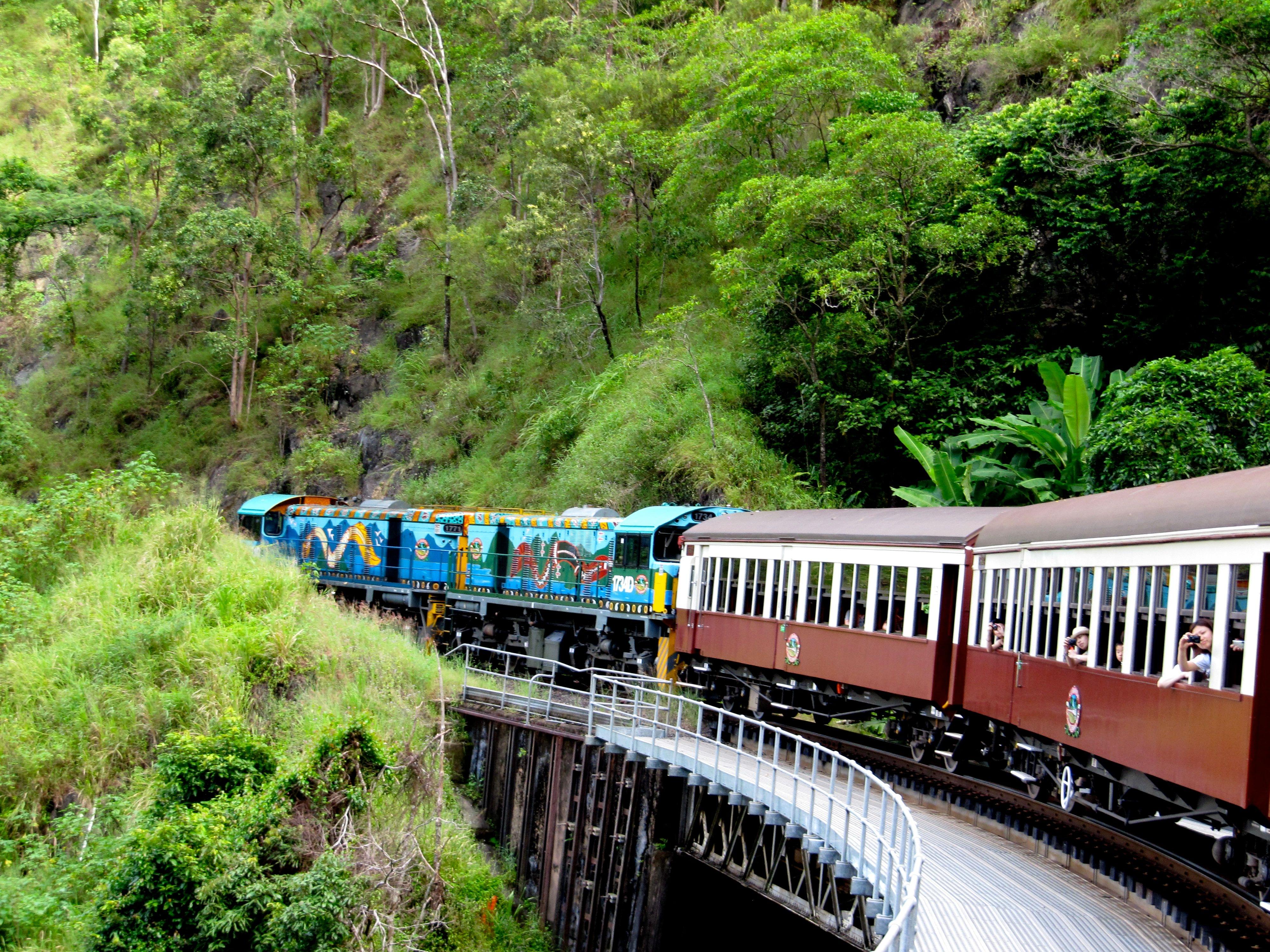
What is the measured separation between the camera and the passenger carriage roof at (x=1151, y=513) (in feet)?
28.6

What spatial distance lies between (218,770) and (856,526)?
9633 mm

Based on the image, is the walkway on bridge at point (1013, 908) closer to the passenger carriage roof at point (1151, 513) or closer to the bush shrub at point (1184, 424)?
the passenger carriage roof at point (1151, 513)

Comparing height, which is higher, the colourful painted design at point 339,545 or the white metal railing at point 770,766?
the colourful painted design at point 339,545

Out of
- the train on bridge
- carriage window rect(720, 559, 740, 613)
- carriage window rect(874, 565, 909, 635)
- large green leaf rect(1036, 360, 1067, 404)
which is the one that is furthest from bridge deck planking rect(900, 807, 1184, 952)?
large green leaf rect(1036, 360, 1067, 404)

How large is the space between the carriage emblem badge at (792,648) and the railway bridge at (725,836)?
1.32 m

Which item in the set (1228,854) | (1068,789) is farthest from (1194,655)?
(1068,789)

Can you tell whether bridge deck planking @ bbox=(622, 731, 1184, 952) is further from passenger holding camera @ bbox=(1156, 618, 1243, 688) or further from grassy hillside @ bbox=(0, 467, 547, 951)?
grassy hillside @ bbox=(0, 467, 547, 951)

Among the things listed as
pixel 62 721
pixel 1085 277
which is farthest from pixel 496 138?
pixel 62 721

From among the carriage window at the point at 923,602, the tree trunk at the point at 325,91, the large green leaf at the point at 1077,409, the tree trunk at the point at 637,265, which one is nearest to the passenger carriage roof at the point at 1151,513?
the carriage window at the point at 923,602

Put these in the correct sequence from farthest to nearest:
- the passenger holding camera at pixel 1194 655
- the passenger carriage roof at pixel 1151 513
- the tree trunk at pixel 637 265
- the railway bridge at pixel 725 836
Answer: the tree trunk at pixel 637 265
the railway bridge at pixel 725 836
the passenger holding camera at pixel 1194 655
the passenger carriage roof at pixel 1151 513

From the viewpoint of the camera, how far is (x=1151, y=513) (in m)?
10.3

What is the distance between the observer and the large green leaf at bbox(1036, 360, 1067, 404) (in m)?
22.2

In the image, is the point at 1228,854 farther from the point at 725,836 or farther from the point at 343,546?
the point at 343,546

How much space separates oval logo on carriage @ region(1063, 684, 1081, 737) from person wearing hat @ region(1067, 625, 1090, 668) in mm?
262
